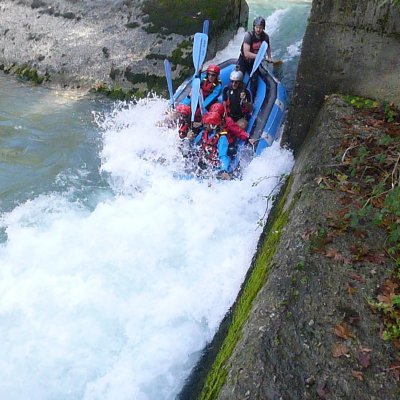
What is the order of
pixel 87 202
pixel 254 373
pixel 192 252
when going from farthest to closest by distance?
pixel 87 202 < pixel 192 252 < pixel 254 373

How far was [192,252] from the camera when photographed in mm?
5066

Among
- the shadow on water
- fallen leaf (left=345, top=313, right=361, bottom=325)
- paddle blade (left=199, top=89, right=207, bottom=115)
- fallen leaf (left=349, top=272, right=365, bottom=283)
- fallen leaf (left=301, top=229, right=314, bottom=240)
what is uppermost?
fallen leaf (left=349, top=272, right=365, bottom=283)

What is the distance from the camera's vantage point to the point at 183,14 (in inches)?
396

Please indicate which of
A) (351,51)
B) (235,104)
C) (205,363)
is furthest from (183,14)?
(205,363)

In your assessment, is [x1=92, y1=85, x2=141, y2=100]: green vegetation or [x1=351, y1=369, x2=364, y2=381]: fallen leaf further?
[x1=92, y1=85, x2=141, y2=100]: green vegetation

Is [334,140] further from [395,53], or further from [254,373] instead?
[254,373]

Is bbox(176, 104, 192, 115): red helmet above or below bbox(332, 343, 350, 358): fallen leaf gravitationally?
below

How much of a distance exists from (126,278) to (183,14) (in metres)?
7.32

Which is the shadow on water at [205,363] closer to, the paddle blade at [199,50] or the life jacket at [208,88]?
the life jacket at [208,88]

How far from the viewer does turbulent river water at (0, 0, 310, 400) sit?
152 inches

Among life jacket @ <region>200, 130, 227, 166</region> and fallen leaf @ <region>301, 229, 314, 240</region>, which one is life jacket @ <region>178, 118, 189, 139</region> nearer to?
life jacket @ <region>200, 130, 227, 166</region>

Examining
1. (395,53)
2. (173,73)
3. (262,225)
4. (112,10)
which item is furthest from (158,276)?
(112,10)

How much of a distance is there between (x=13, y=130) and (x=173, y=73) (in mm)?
3531

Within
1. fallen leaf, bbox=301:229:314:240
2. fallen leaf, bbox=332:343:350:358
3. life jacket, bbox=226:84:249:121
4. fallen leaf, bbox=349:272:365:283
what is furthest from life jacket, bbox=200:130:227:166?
fallen leaf, bbox=332:343:350:358
